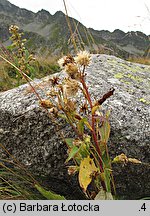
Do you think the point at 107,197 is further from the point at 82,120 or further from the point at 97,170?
the point at 82,120

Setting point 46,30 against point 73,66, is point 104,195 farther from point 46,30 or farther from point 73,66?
point 46,30

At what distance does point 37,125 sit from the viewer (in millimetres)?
2059

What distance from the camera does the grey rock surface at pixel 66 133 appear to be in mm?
1948

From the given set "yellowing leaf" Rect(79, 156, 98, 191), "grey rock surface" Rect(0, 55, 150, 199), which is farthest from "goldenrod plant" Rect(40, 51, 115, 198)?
"grey rock surface" Rect(0, 55, 150, 199)

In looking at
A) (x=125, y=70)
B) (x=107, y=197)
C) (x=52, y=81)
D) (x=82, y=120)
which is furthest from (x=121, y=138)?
(x=125, y=70)

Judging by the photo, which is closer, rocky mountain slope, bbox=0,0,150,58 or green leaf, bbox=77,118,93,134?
green leaf, bbox=77,118,93,134

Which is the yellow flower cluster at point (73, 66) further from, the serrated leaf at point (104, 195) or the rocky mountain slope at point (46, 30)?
the rocky mountain slope at point (46, 30)

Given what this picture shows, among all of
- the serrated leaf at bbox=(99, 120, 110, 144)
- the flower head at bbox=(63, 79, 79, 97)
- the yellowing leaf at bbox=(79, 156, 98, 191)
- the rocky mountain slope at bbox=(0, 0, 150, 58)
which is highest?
the rocky mountain slope at bbox=(0, 0, 150, 58)

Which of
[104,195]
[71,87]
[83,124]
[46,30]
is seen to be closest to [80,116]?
[83,124]

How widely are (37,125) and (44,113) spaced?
9 centimetres

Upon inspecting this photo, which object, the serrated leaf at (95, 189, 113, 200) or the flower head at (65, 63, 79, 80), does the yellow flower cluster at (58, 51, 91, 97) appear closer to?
the flower head at (65, 63, 79, 80)

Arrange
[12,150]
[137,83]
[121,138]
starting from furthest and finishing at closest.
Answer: [137,83]
[12,150]
[121,138]

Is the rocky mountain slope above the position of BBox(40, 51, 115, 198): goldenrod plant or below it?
above

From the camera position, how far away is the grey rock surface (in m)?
1.95
